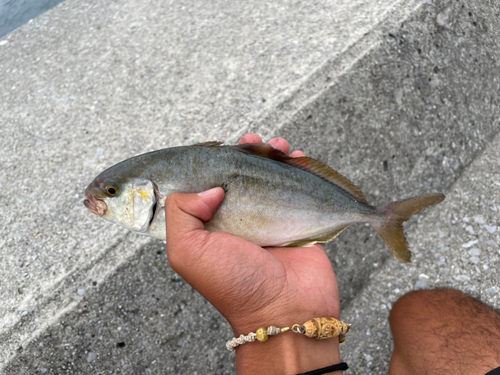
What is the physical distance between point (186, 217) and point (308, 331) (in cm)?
92

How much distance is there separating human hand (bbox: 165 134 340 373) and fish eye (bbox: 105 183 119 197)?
12.3 inches

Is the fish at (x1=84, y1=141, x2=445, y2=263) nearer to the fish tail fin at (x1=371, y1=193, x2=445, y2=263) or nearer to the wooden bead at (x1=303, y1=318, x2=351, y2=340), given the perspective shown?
the fish tail fin at (x1=371, y1=193, x2=445, y2=263)

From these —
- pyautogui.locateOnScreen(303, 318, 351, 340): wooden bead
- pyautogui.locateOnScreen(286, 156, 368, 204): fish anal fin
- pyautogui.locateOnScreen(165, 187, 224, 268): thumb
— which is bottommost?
pyautogui.locateOnScreen(303, 318, 351, 340): wooden bead

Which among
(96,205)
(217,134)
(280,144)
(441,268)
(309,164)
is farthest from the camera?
(441,268)

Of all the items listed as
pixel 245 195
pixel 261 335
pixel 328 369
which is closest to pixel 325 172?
pixel 245 195

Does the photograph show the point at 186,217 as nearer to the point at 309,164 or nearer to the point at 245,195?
the point at 245,195

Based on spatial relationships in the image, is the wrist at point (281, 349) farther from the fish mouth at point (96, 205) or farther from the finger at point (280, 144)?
the finger at point (280, 144)

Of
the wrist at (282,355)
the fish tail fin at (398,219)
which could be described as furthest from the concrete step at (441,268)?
the wrist at (282,355)

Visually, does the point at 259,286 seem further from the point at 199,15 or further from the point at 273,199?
the point at 199,15

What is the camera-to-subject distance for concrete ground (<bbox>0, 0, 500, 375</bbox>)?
254cm

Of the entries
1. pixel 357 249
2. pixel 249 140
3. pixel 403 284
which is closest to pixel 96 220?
pixel 249 140

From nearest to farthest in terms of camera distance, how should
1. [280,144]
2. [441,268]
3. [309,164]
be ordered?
1. [309,164]
2. [280,144]
3. [441,268]

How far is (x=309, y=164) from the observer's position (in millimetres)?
2270

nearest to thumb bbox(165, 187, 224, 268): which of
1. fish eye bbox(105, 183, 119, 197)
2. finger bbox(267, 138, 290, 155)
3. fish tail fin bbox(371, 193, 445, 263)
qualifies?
fish eye bbox(105, 183, 119, 197)
